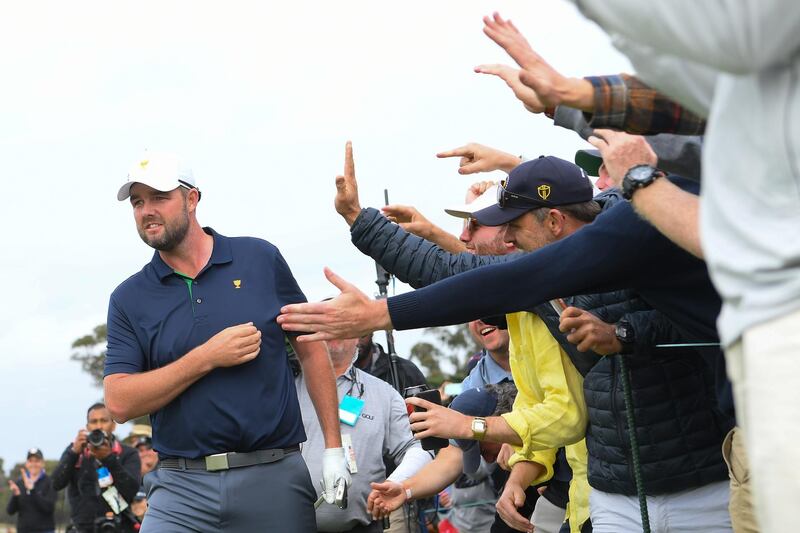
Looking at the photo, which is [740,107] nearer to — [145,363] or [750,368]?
[750,368]

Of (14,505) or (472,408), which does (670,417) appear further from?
(14,505)

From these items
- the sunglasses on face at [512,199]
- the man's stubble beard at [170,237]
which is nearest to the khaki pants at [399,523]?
the man's stubble beard at [170,237]

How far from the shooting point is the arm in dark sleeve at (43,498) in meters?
15.3

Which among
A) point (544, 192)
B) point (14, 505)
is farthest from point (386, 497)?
point (14, 505)

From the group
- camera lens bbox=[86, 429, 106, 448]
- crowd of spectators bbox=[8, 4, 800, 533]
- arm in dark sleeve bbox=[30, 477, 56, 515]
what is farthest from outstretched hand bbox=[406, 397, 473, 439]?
arm in dark sleeve bbox=[30, 477, 56, 515]

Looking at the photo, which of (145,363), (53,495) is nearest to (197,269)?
(145,363)

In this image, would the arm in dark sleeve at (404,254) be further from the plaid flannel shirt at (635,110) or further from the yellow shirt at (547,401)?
the plaid flannel shirt at (635,110)

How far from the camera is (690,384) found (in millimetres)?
3984

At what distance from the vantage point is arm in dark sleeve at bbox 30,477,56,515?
50.3 ft

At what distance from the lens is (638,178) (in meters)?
2.71

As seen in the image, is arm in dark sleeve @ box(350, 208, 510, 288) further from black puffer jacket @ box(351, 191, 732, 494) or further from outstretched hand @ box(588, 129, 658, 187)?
outstretched hand @ box(588, 129, 658, 187)

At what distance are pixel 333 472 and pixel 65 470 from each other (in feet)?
26.2

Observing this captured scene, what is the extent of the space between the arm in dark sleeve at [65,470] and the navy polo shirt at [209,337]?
25.5ft

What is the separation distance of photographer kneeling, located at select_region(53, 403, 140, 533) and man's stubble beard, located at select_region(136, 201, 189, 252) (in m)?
7.02
